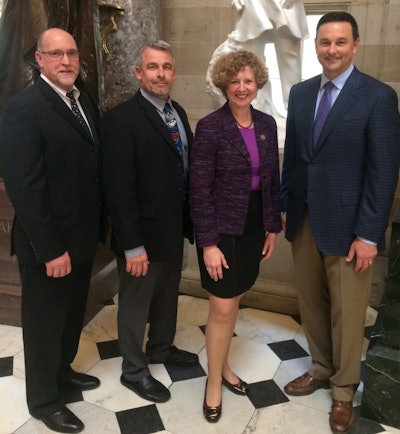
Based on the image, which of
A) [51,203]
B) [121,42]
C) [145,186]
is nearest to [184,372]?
[145,186]

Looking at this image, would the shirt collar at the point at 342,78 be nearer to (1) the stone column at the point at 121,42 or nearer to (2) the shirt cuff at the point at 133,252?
(2) the shirt cuff at the point at 133,252

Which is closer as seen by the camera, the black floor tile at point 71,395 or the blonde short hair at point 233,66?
the blonde short hair at point 233,66

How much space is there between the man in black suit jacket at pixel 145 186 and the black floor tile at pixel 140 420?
77mm

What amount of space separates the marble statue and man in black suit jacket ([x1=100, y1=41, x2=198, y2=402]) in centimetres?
118

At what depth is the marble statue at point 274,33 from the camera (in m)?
3.13

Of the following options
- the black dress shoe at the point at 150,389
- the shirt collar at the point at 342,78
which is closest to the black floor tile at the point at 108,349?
the black dress shoe at the point at 150,389

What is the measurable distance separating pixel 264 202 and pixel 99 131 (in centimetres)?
73

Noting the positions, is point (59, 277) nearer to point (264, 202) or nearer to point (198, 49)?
point (264, 202)

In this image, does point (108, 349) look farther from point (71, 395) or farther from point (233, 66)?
point (233, 66)

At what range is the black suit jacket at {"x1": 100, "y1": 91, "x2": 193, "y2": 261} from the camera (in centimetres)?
191

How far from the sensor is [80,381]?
2.35 metres

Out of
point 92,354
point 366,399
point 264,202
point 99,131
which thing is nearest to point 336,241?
point 264,202

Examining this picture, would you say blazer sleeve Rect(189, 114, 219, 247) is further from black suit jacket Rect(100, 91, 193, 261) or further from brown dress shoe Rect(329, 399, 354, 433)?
brown dress shoe Rect(329, 399, 354, 433)

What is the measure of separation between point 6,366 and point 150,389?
824 mm
